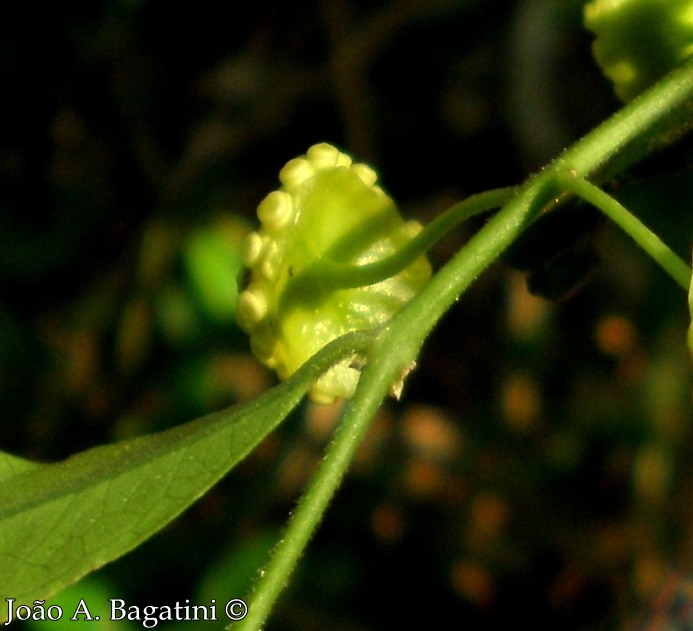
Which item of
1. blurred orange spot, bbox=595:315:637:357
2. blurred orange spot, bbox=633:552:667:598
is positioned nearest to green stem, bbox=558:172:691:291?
blurred orange spot, bbox=633:552:667:598

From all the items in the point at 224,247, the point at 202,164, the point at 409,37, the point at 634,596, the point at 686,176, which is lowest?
the point at 634,596

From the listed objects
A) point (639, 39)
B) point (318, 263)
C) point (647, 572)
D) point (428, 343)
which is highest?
point (428, 343)

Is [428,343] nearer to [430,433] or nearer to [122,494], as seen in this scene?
[430,433]

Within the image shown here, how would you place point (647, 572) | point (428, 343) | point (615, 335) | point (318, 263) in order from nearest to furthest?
1. point (318, 263)
2. point (647, 572)
3. point (615, 335)
4. point (428, 343)

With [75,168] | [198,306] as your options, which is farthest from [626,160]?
[75,168]

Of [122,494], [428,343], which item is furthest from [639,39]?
[428,343]

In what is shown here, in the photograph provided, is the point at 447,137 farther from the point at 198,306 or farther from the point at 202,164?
the point at 198,306
